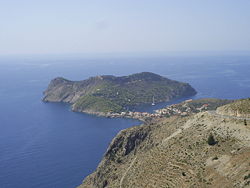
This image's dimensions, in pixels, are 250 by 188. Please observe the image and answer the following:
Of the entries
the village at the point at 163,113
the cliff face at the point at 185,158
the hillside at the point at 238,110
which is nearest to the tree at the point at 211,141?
the cliff face at the point at 185,158

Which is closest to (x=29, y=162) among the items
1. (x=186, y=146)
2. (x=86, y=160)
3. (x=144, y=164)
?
(x=86, y=160)

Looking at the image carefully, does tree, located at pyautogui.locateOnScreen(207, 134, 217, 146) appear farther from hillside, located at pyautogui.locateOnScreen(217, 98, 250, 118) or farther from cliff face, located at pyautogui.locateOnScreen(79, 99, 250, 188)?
hillside, located at pyautogui.locateOnScreen(217, 98, 250, 118)

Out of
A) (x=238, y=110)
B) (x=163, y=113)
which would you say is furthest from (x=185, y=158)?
(x=163, y=113)

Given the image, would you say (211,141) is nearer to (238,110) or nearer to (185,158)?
(185,158)

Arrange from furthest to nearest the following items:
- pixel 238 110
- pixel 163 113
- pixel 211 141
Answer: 1. pixel 163 113
2. pixel 238 110
3. pixel 211 141

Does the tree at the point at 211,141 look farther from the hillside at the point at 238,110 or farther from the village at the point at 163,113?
the village at the point at 163,113

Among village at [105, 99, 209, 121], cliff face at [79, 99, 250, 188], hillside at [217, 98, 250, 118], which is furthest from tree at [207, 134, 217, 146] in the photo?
village at [105, 99, 209, 121]

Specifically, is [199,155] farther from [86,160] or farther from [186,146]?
[86,160]

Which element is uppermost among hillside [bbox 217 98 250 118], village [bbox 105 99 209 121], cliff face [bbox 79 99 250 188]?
hillside [bbox 217 98 250 118]
